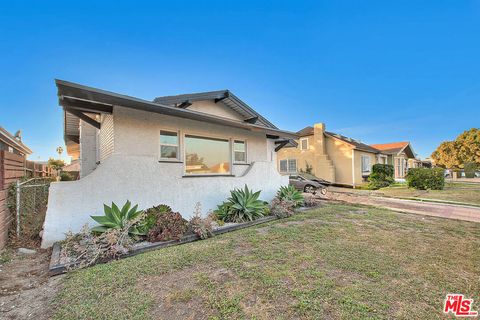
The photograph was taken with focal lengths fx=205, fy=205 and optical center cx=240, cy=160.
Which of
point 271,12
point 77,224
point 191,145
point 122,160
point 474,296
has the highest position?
point 271,12

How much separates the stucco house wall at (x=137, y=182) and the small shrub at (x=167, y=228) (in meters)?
1.04

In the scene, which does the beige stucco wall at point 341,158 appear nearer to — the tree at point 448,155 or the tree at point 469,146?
the tree at point 469,146

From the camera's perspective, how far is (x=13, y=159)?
5500mm

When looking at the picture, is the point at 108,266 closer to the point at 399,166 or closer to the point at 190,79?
the point at 190,79

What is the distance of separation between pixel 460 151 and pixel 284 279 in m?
49.9

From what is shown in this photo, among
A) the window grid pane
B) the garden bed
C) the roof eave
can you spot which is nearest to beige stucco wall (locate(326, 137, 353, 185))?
the window grid pane

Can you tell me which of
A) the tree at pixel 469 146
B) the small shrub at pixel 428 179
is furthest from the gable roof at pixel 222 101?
the tree at pixel 469 146

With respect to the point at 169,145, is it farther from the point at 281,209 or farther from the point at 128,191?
the point at 281,209

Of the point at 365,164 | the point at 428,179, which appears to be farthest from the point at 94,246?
the point at 365,164

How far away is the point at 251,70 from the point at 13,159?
1340cm

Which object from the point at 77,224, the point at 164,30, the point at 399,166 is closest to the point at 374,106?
the point at 399,166

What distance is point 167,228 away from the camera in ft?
17.0

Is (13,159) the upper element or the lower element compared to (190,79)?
lower

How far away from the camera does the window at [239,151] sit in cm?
904
